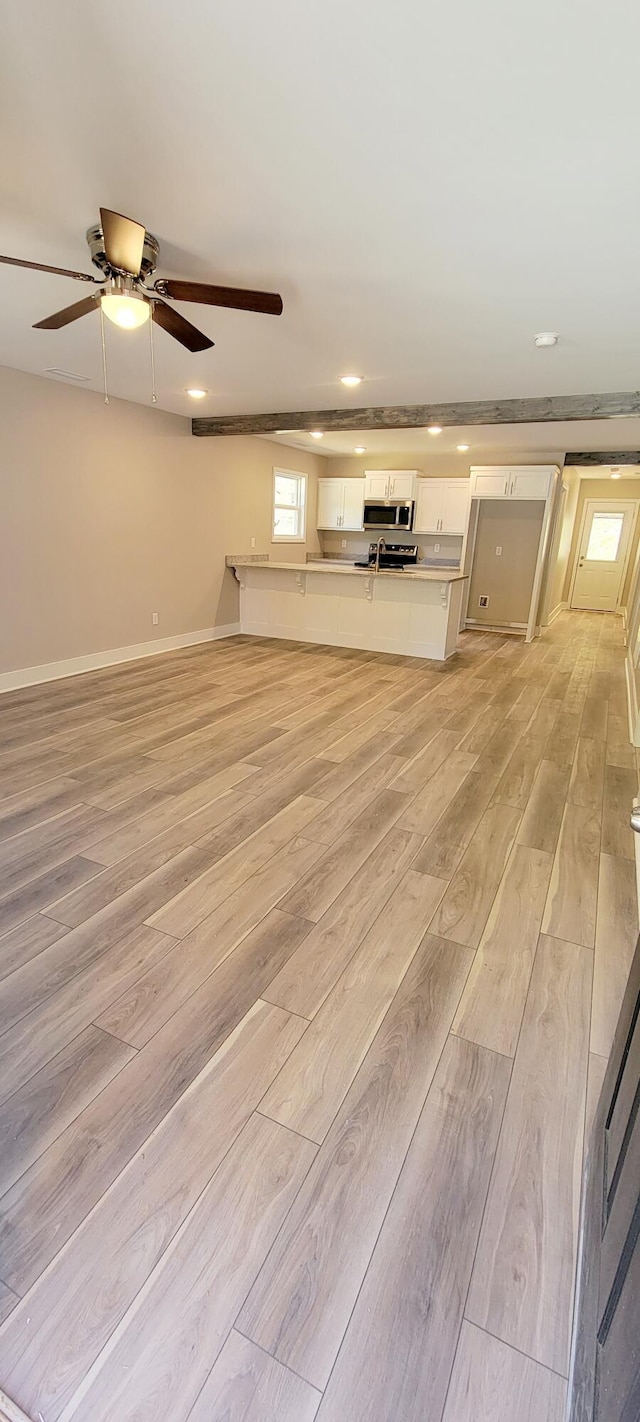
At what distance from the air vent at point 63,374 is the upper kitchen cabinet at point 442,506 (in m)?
5.07

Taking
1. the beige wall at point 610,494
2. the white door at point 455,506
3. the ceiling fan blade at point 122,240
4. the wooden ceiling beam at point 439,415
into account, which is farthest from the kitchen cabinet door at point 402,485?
the ceiling fan blade at point 122,240

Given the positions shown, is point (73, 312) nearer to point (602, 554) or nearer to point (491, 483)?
point (491, 483)

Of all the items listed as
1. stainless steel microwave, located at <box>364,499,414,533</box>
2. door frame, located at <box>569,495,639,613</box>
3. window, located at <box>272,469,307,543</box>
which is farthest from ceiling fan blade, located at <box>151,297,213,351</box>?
door frame, located at <box>569,495,639,613</box>

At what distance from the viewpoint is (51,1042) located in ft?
5.17

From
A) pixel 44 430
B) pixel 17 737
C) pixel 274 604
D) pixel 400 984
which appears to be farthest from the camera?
pixel 274 604

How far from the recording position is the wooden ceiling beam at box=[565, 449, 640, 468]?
6.96 meters

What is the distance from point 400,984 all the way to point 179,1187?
0.82m

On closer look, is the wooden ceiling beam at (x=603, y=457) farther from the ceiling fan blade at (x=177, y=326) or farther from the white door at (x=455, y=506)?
the ceiling fan blade at (x=177, y=326)

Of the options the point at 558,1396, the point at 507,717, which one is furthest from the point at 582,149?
the point at 507,717

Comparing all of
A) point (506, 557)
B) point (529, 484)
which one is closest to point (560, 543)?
point (506, 557)

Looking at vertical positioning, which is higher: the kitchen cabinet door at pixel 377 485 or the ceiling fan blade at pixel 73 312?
the ceiling fan blade at pixel 73 312

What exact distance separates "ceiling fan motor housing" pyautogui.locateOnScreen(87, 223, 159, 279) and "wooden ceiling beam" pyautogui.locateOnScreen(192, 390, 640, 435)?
3.10 m

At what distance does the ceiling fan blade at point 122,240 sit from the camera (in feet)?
5.93

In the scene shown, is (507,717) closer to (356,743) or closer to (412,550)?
(356,743)
